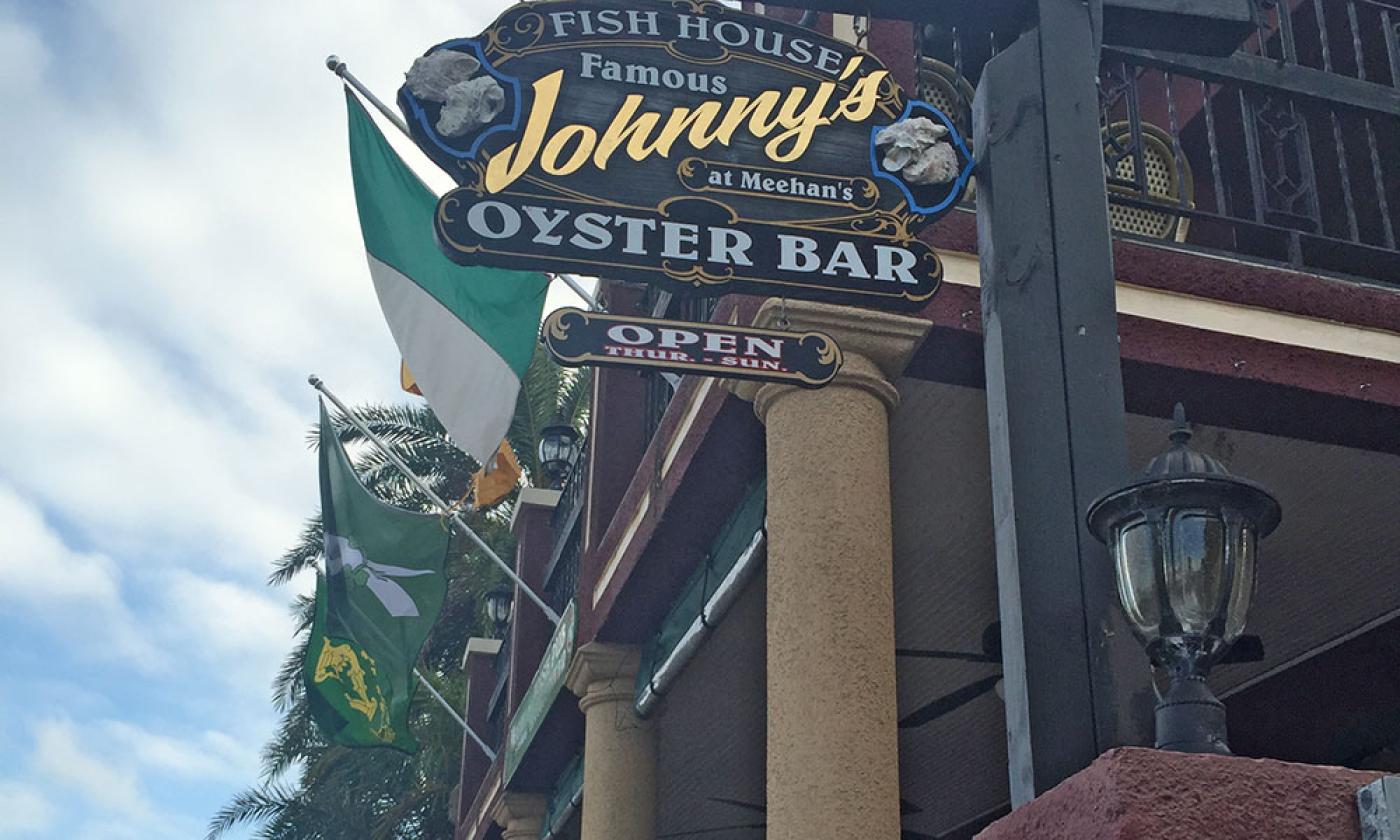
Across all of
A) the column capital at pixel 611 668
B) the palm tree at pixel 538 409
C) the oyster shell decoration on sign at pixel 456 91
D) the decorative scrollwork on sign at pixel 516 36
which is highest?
the palm tree at pixel 538 409

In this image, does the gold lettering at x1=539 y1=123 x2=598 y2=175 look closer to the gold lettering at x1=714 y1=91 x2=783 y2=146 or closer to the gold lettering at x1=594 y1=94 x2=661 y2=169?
the gold lettering at x1=594 y1=94 x2=661 y2=169

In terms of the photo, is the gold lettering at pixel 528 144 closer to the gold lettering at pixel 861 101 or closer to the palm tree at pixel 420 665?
the gold lettering at pixel 861 101

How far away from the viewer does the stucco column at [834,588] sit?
21.6ft

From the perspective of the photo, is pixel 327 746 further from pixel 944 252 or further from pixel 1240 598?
pixel 1240 598

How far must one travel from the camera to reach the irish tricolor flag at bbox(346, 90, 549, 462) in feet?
30.6

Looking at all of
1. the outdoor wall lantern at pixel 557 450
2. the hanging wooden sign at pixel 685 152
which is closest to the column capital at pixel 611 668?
the hanging wooden sign at pixel 685 152

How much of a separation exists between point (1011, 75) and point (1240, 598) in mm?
2101

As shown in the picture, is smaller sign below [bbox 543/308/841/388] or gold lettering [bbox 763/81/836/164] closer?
smaller sign below [bbox 543/308/841/388]

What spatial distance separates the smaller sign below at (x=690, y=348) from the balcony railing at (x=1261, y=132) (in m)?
1.18

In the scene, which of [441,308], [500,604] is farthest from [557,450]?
[441,308]

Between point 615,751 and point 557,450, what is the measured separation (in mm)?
7694

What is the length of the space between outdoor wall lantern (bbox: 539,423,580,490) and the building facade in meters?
4.55

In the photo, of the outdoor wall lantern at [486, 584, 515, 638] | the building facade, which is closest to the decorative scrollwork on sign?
the building facade

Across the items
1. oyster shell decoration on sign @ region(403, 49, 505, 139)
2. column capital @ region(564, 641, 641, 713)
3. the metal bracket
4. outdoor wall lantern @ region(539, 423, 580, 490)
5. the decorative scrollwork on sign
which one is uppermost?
outdoor wall lantern @ region(539, 423, 580, 490)
